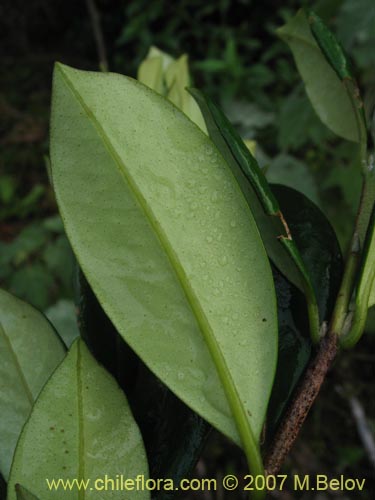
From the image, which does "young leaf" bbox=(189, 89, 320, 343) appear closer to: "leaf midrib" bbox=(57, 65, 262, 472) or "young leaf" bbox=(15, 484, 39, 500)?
"leaf midrib" bbox=(57, 65, 262, 472)

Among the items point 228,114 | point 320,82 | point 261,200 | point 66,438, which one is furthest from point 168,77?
point 228,114

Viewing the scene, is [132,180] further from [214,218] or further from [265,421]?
[265,421]

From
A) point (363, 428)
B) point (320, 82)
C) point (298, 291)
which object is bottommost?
point (363, 428)

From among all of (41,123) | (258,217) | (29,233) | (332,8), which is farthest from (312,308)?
(41,123)

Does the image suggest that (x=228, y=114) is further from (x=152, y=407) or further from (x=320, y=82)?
(x=152, y=407)

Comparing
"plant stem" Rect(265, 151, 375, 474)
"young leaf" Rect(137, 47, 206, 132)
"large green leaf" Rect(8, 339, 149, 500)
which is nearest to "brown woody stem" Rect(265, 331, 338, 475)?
"plant stem" Rect(265, 151, 375, 474)

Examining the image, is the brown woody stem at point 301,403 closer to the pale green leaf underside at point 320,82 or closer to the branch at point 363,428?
the pale green leaf underside at point 320,82
